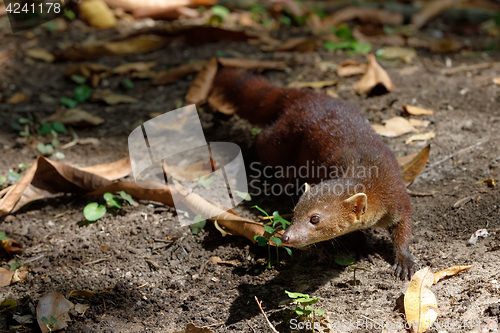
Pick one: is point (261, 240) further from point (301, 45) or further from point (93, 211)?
point (301, 45)

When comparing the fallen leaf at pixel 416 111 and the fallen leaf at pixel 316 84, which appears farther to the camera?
the fallen leaf at pixel 316 84

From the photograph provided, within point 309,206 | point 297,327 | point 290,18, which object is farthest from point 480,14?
point 297,327

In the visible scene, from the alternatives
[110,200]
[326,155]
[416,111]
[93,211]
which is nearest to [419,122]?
[416,111]

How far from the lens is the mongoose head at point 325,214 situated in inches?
102

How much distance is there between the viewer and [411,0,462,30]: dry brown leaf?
6477 mm

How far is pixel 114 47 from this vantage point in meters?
5.25

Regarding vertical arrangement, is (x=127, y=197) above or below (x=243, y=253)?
above

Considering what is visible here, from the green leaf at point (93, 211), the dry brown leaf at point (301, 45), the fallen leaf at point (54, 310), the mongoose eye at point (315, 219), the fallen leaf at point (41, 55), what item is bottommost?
the fallen leaf at point (54, 310)

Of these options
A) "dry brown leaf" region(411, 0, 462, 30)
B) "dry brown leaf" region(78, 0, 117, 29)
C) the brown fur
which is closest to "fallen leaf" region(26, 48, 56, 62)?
"dry brown leaf" region(78, 0, 117, 29)

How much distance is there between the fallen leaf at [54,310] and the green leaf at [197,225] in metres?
0.92

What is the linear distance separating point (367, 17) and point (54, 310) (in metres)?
5.80

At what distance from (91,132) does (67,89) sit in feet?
3.12

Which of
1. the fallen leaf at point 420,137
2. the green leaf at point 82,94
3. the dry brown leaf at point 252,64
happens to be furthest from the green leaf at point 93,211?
the fallen leaf at point 420,137

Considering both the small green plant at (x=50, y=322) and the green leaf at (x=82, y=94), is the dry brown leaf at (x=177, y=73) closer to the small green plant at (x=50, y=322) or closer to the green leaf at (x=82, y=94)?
the green leaf at (x=82, y=94)
